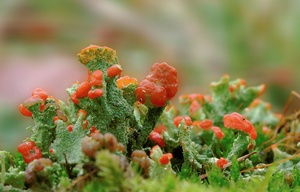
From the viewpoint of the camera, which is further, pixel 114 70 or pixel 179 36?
pixel 179 36

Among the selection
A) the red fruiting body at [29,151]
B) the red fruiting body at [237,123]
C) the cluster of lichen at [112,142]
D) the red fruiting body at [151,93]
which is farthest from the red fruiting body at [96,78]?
the red fruiting body at [237,123]

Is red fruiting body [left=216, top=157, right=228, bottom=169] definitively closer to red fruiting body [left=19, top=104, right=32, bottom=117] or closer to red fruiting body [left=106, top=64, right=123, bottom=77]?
red fruiting body [left=106, top=64, right=123, bottom=77]

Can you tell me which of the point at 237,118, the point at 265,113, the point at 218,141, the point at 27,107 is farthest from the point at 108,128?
the point at 265,113

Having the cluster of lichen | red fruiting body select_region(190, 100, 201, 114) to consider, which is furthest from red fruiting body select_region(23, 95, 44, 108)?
red fruiting body select_region(190, 100, 201, 114)

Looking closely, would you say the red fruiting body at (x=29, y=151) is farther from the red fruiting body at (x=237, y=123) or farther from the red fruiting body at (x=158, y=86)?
the red fruiting body at (x=237, y=123)

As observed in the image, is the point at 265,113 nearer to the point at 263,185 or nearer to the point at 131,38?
the point at 263,185

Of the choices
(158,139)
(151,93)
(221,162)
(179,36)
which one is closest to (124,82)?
(151,93)

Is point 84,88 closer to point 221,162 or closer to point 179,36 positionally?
point 221,162
